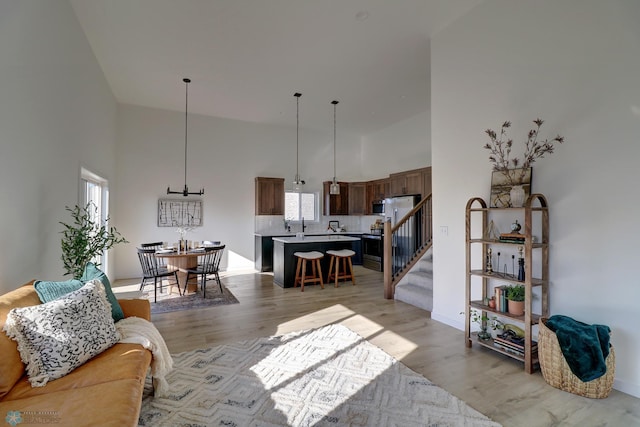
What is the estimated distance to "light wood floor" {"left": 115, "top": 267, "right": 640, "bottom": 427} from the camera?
2.16 m

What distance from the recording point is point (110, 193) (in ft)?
19.0

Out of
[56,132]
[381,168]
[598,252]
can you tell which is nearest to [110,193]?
[56,132]

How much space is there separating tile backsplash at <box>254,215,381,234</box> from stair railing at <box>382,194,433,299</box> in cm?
240

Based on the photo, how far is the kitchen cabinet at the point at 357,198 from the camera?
8.77m

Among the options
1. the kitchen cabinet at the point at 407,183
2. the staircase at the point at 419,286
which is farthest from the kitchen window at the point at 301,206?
the staircase at the point at 419,286

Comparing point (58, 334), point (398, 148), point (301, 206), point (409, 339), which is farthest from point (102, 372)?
point (398, 148)

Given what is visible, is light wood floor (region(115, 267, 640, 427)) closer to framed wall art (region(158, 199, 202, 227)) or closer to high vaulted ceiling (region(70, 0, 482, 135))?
framed wall art (region(158, 199, 202, 227))

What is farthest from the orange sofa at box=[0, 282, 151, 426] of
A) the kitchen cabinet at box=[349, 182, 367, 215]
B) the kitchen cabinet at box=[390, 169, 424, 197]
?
the kitchen cabinet at box=[349, 182, 367, 215]

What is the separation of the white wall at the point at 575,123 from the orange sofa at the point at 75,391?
3.37 m

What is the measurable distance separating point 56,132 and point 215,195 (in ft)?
14.7

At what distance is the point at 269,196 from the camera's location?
303 inches

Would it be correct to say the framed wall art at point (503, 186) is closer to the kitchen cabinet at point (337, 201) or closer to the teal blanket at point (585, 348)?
the teal blanket at point (585, 348)

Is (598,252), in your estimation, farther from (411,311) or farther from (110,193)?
(110,193)

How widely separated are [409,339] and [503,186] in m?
1.91
